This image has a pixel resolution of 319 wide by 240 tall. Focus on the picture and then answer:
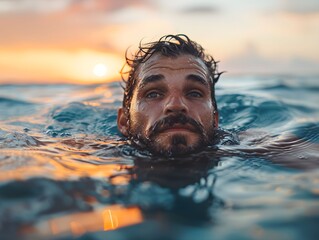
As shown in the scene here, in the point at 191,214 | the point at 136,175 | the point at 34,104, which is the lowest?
the point at 191,214

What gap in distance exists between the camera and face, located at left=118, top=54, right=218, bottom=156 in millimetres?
3510

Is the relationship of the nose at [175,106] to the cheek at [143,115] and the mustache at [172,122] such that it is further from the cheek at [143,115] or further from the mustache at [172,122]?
the cheek at [143,115]

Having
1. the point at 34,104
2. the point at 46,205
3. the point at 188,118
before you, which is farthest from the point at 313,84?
the point at 46,205

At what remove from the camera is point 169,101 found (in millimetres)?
3729

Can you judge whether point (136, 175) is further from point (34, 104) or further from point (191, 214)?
point (34, 104)

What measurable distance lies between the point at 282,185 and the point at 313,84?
350 inches

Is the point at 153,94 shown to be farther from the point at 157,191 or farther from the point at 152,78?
the point at 157,191

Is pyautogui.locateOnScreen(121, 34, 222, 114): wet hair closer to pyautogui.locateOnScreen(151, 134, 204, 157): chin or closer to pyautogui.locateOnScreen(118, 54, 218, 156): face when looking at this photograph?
pyautogui.locateOnScreen(118, 54, 218, 156): face

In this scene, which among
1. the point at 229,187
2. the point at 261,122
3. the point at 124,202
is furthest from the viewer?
the point at 261,122

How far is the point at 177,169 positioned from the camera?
10.4ft

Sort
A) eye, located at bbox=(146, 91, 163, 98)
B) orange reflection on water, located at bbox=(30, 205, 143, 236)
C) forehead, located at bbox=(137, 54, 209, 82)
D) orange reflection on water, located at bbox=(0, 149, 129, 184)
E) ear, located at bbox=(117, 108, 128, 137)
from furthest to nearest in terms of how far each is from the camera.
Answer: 1. ear, located at bbox=(117, 108, 128, 137)
2. forehead, located at bbox=(137, 54, 209, 82)
3. eye, located at bbox=(146, 91, 163, 98)
4. orange reflection on water, located at bbox=(0, 149, 129, 184)
5. orange reflection on water, located at bbox=(30, 205, 143, 236)

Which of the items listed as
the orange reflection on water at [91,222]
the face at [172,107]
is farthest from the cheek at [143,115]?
the orange reflection on water at [91,222]

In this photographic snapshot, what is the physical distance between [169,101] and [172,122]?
0.30 m

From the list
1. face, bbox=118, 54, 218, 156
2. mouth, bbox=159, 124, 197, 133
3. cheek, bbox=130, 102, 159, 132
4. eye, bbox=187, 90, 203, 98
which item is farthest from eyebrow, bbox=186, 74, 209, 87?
mouth, bbox=159, 124, 197, 133
